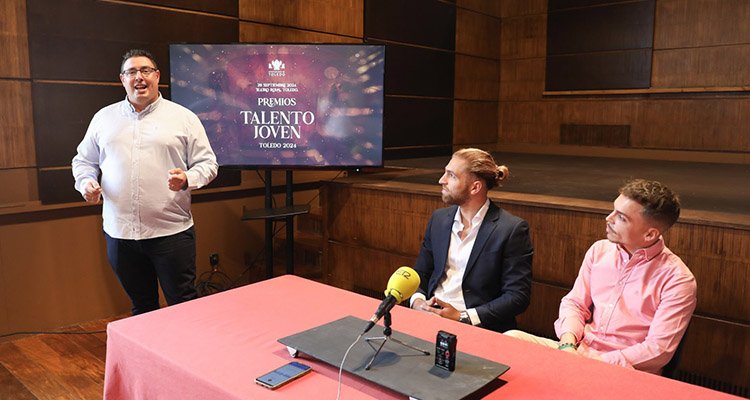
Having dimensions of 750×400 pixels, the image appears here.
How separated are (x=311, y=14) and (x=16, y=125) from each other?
231cm

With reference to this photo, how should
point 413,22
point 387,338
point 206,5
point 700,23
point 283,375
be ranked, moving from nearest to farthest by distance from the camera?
point 283,375
point 387,338
point 206,5
point 413,22
point 700,23

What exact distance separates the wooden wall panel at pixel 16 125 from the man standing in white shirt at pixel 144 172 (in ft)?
2.32

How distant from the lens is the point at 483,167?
7.16 ft

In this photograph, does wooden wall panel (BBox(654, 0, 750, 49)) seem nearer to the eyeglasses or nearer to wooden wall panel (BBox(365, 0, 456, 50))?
wooden wall panel (BBox(365, 0, 456, 50))

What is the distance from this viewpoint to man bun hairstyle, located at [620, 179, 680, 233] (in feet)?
5.73

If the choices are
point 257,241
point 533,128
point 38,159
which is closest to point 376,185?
point 257,241

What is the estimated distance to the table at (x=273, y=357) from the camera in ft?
3.94

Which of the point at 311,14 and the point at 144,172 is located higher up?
the point at 311,14

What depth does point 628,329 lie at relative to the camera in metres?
1.81

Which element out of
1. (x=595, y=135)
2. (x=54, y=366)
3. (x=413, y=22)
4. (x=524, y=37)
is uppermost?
(x=524, y=37)

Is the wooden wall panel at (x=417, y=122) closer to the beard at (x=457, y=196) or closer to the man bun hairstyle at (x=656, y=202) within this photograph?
the beard at (x=457, y=196)

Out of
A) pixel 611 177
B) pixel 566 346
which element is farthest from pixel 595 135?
pixel 566 346

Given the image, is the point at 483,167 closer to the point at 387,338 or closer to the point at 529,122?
the point at 387,338

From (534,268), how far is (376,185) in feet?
3.85
